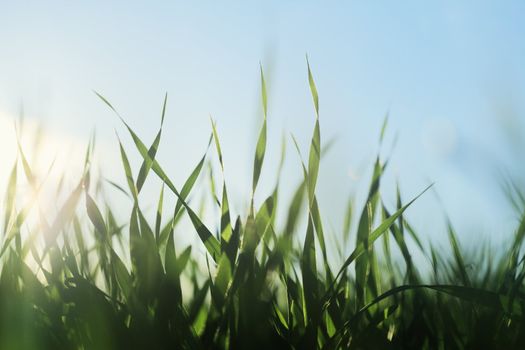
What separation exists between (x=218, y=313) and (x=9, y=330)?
0.63 ft

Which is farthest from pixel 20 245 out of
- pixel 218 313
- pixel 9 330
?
pixel 218 313

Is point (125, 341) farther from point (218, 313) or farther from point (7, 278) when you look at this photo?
point (7, 278)

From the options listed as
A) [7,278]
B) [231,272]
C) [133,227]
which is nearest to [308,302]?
[231,272]

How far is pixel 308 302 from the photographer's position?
21.3 inches

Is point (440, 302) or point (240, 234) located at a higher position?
point (240, 234)

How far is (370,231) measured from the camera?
23.1 inches

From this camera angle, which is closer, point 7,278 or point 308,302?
point 308,302

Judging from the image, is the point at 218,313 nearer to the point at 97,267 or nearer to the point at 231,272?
the point at 231,272

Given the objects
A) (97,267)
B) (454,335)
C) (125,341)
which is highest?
(97,267)

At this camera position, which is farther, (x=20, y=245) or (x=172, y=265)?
(x=20, y=245)

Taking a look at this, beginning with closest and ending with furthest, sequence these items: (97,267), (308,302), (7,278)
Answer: (308,302) → (7,278) → (97,267)

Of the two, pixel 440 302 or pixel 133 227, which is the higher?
pixel 133 227

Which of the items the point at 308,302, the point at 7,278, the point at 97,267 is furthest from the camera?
the point at 97,267

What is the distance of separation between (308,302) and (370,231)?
0.10 metres
